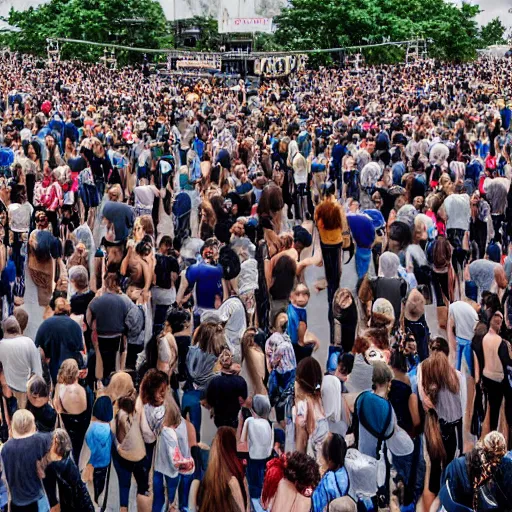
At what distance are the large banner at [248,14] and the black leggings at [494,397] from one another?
6727cm

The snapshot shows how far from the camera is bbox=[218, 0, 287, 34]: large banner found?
73.9m

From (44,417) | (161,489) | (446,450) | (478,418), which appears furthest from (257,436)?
(478,418)

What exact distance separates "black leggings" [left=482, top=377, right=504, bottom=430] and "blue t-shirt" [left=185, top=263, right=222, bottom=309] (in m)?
2.62

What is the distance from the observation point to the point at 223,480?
6.40 meters

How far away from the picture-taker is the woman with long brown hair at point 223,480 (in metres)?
6.36

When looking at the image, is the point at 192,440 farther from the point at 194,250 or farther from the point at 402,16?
the point at 402,16

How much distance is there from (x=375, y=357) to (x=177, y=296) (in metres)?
2.94

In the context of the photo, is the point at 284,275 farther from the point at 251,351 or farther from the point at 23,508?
the point at 23,508

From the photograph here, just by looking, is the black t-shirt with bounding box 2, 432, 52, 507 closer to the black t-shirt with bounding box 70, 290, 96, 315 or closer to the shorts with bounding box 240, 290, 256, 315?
the black t-shirt with bounding box 70, 290, 96, 315

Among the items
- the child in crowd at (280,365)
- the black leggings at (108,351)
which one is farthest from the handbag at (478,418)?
the black leggings at (108,351)

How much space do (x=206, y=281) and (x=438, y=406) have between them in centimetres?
291

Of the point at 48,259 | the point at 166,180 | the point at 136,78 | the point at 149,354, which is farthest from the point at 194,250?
the point at 136,78

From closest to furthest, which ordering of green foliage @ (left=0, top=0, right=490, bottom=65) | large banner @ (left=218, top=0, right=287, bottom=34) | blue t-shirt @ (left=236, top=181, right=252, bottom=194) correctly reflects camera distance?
blue t-shirt @ (left=236, top=181, right=252, bottom=194) → large banner @ (left=218, top=0, right=287, bottom=34) → green foliage @ (left=0, top=0, right=490, bottom=65)

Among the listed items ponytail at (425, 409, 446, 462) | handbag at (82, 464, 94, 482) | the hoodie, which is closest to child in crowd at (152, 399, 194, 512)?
the hoodie
